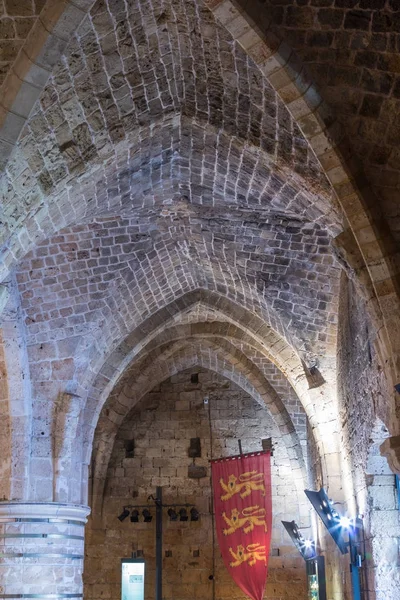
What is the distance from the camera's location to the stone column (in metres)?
8.19

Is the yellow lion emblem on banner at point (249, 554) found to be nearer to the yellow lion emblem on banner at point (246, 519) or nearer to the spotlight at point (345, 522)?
the yellow lion emblem on banner at point (246, 519)

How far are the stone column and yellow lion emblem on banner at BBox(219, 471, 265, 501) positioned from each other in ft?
10.2

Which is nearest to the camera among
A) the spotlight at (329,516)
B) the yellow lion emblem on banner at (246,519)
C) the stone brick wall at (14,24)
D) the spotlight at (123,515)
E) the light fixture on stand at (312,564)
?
the stone brick wall at (14,24)

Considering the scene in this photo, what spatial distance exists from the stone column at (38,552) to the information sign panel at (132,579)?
3399mm

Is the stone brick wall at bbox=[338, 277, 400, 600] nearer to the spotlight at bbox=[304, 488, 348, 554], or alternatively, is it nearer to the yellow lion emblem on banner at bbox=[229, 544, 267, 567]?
the spotlight at bbox=[304, 488, 348, 554]

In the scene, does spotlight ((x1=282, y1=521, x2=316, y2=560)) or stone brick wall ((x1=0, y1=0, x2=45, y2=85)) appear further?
spotlight ((x1=282, y1=521, x2=316, y2=560))

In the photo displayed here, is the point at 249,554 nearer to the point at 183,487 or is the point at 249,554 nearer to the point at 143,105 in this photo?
the point at 183,487

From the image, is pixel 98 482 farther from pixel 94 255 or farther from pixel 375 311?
pixel 375 311

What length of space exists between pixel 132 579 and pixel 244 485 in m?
2.50

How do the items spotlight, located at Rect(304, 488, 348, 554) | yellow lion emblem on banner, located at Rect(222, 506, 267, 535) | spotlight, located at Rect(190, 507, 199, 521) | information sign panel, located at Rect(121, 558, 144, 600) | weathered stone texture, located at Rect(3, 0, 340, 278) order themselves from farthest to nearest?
1. spotlight, located at Rect(190, 507, 199, 521)
2. information sign panel, located at Rect(121, 558, 144, 600)
3. yellow lion emblem on banner, located at Rect(222, 506, 267, 535)
4. spotlight, located at Rect(304, 488, 348, 554)
5. weathered stone texture, located at Rect(3, 0, 340, 278)

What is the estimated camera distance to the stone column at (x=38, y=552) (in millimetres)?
8188

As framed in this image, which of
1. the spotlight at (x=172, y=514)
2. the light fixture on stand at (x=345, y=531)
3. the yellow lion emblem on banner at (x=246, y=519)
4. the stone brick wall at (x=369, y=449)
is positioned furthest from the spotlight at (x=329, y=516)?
the spotlight at (x=172, y=514)

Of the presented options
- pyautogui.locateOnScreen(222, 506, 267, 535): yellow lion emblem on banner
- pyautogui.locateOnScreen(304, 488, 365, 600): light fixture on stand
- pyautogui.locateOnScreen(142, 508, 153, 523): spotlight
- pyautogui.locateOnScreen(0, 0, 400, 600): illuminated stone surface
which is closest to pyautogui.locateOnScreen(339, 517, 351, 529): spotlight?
pyautogui.locateOnScreen(304, 488, 365, 600): light fixture on stand

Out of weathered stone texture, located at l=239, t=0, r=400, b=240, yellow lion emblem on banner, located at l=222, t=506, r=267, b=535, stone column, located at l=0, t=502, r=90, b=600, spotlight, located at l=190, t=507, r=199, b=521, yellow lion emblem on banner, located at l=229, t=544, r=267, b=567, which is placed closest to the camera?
weathered stone texture, located at l=239, t=0, r=400, b=240
